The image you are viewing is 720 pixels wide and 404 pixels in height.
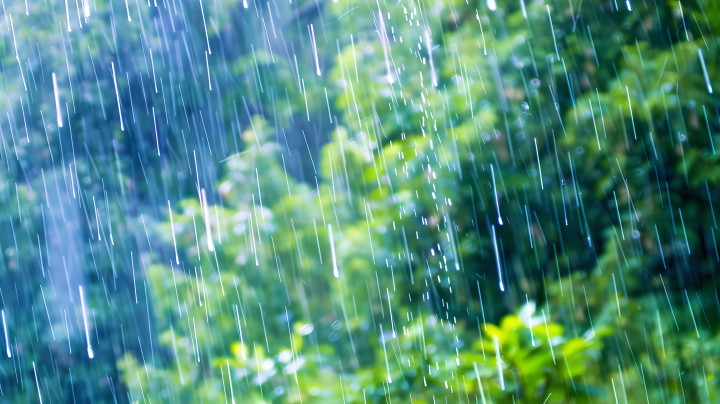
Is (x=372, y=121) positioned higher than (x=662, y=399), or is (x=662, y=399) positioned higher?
(x=372, y=121)

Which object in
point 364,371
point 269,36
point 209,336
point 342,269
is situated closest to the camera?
point 364,371

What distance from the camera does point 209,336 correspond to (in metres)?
2.87

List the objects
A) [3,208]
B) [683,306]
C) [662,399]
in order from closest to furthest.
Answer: [662,399]
[683,306]
[3,208]

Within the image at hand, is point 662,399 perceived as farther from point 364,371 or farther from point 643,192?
point 364,371

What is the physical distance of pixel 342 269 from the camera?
257cm

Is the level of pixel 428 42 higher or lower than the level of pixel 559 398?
higher

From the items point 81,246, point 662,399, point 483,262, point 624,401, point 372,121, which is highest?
point 372,121

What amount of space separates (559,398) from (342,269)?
1.13 m

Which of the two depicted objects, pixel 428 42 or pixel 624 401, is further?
pixel 428 42

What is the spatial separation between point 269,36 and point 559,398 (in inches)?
111

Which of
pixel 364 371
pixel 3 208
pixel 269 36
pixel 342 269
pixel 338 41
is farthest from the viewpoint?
pixel 3 208

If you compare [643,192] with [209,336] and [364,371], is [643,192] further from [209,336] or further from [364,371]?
[209,336]

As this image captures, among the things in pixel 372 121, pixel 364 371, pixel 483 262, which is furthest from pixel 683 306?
pixel 372 121

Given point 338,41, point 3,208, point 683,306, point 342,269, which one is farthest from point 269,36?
point 683,306
